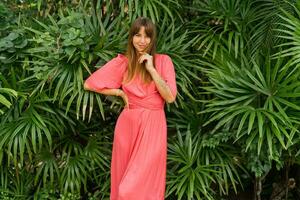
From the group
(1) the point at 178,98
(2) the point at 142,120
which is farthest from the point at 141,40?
(1) the point at 178,98

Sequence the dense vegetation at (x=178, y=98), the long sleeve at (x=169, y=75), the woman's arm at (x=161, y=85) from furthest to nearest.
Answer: the dense vegetation at (x=178, y=98) < the long sleeve at (x=169, y=75) < the woman's arm at (x=161, y=85)

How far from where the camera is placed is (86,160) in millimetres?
4074

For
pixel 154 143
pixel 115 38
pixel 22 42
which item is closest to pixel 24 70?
pixel 22 42

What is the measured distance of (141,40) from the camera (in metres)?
3.19

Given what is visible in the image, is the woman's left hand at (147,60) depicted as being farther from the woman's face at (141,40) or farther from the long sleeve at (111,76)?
the long sleeve at (111,76)

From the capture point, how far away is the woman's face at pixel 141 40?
3.19 metres

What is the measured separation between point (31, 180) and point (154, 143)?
1589 millimetres

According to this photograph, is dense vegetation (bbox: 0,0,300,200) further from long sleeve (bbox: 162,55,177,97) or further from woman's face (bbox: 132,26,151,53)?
woman's face (bbox: 132,26,151,53)

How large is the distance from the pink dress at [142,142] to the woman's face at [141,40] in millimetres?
134

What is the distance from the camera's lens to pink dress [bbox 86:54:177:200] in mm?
3166

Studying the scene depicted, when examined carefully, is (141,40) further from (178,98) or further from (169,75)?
(178,98)

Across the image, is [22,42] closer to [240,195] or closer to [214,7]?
[214,7]

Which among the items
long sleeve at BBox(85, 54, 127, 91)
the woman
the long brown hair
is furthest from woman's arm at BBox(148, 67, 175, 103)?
long sleeve at BBox(85, 54, 127, 91)

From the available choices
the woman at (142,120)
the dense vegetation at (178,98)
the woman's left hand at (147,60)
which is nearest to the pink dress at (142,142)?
the woman at (142,120)
